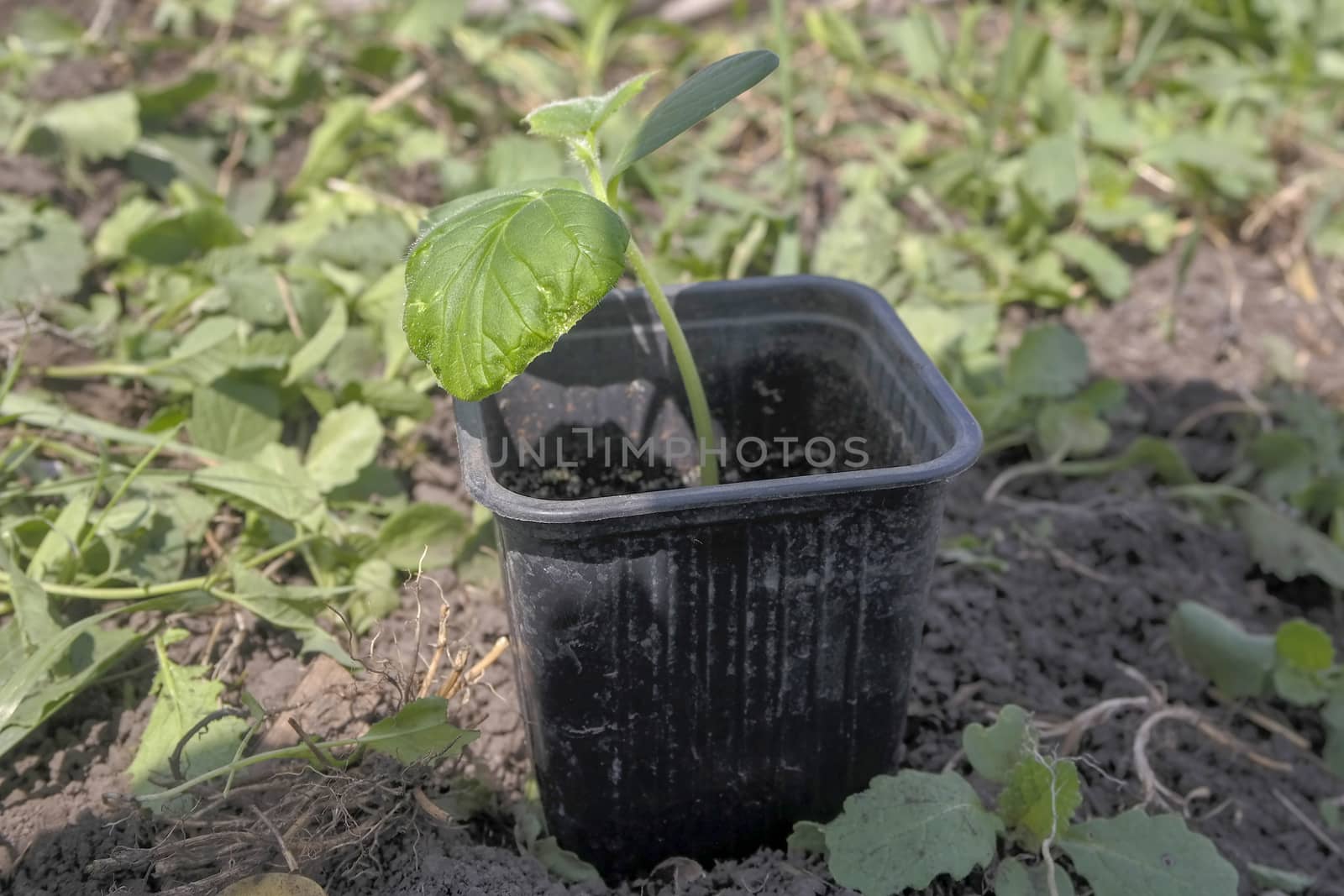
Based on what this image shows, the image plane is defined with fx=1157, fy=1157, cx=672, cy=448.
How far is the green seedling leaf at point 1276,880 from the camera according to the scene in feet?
4.66

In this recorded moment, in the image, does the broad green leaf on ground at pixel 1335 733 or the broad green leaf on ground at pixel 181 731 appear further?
the broad green leaf on ground at pixel 1335 733

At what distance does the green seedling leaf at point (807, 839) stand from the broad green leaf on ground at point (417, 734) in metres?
0.39

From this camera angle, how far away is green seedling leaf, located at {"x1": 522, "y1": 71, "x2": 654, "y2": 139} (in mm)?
1179

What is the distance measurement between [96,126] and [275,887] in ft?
5.87

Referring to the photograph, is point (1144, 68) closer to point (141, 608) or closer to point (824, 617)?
point (824, 617)

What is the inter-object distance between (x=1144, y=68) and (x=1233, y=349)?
909mm

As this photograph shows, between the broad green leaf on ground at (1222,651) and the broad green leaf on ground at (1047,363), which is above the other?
the broad green leaf on ground at (1047,363)

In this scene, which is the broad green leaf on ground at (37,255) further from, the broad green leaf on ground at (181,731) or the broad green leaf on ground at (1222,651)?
the broad green leaf on ground at (1222,651)

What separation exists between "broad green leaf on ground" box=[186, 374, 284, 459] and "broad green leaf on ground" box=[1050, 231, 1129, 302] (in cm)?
171

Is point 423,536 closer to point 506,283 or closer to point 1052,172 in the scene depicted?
point 506,283

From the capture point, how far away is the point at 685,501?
42.0 inches

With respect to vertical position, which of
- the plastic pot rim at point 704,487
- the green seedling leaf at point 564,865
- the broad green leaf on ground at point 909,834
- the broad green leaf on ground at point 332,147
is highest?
the plastic pot rim at point 704,487

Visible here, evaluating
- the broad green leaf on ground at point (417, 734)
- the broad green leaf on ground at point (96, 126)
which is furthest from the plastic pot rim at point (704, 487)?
the broad green leaf on ground at point (96, 126)

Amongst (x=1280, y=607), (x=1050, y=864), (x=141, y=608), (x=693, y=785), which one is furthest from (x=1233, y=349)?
(x=141, y=608)
